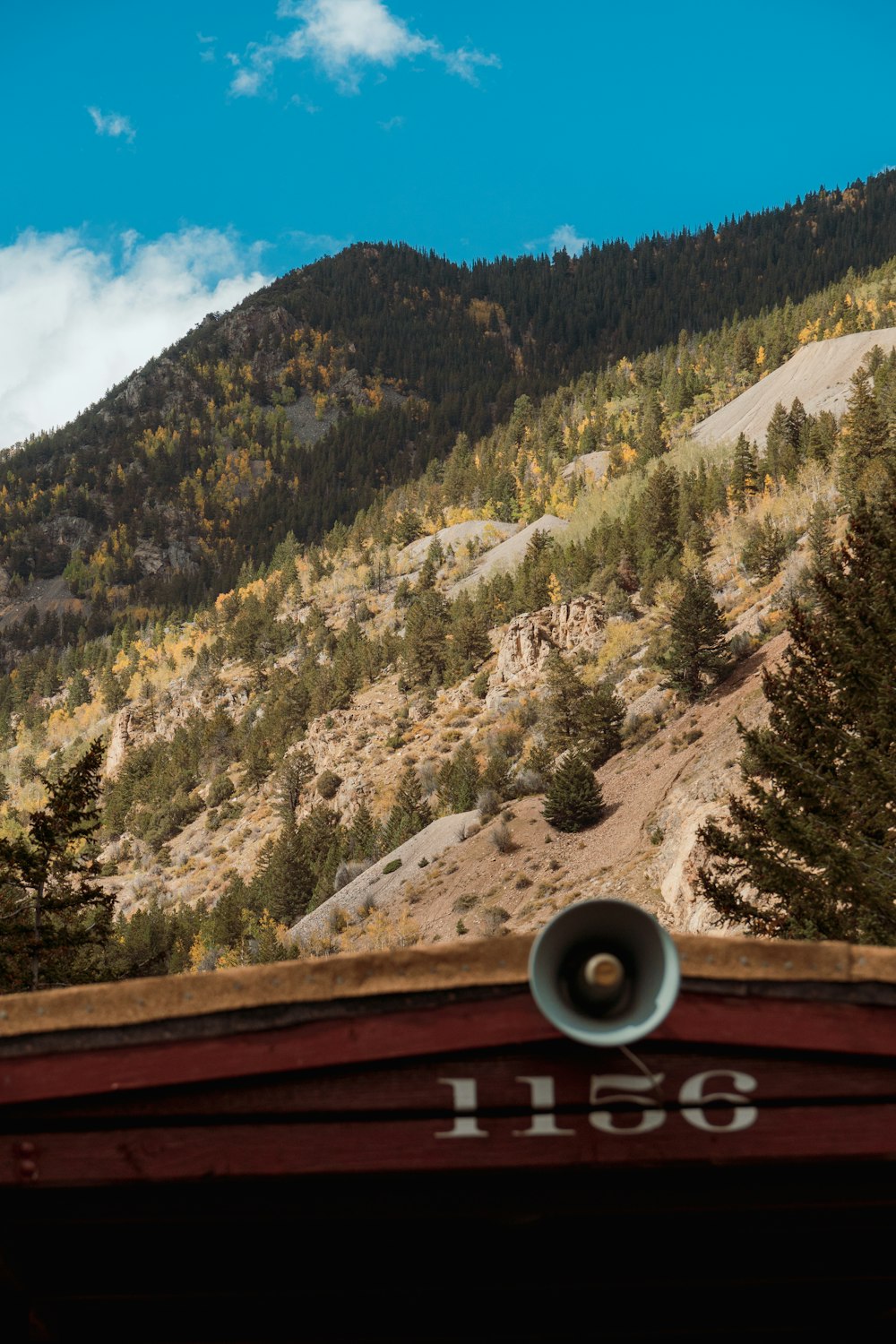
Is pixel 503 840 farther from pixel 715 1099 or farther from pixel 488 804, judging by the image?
pixel 715 1099

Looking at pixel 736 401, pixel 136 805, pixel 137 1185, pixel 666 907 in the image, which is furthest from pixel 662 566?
pixel 137 1185

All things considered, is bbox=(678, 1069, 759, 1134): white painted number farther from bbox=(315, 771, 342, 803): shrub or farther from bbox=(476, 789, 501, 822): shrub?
bbox=(315, 771, 342, 803): shrub

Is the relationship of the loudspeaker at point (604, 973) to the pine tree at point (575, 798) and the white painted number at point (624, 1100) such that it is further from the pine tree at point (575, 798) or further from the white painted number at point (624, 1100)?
the pine tree at point (575, 798)

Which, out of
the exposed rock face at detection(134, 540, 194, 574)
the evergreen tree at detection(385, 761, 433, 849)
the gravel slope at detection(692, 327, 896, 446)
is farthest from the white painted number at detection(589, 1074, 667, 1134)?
the exposed rock face at detection(134, 540, 194, 574)

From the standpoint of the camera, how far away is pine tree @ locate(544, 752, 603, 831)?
31641 millimetres

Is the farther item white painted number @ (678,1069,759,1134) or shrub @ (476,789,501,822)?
shrub @ (476,789,501,822)

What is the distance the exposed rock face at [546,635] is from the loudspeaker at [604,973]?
2064 inches

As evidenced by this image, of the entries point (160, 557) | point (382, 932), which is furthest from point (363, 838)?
point (160, 557)

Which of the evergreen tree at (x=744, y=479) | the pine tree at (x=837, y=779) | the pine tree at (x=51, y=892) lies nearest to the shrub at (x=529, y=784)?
the pine tree at (x=51, y=892)

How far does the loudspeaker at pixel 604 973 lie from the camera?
8.22ft

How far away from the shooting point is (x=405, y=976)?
269 centimetres

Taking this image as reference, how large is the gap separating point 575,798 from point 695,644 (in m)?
7.98

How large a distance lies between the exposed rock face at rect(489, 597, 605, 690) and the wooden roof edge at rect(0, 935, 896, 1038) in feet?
172

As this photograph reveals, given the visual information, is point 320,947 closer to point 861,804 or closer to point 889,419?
point 861,804
